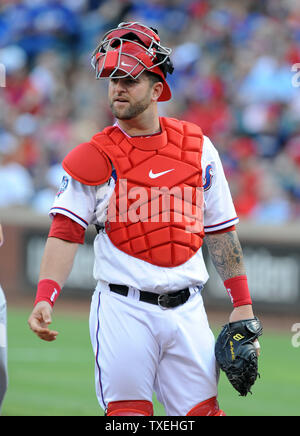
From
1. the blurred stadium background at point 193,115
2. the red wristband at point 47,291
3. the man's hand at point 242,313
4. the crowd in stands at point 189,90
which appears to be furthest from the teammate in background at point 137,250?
the crowd in stands at point 189,90

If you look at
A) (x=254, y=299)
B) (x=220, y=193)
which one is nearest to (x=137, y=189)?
(x=220, y=193)

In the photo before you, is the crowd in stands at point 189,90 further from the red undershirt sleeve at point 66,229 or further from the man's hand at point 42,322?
the man's hand at point 42,322

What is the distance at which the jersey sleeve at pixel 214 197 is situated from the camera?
438 cm

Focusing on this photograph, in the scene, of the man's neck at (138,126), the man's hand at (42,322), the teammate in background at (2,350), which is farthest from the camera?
the teammate in background at (2,350)

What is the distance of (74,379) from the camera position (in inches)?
336

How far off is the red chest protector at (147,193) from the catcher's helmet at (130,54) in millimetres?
316

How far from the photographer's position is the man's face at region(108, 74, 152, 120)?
420 cm

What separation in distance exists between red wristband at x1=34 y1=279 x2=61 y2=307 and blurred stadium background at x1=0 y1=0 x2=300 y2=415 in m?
5.19

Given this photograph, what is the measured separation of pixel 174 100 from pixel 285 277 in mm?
3588

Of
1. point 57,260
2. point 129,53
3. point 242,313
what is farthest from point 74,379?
point 129,53

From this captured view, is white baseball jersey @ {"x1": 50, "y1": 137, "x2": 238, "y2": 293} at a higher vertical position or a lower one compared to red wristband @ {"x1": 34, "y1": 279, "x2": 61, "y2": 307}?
higher

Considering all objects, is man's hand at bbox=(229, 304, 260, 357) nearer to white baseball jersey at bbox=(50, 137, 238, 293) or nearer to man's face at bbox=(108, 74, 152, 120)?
white baseball jersey at bbox=(50, 137, 238, 293)

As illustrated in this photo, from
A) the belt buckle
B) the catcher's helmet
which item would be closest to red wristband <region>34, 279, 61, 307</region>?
the belt buckle

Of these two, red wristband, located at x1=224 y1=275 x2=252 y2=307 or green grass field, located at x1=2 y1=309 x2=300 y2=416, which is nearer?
red wristband, located at x1=224 y1=275 x2=252 y2=307
